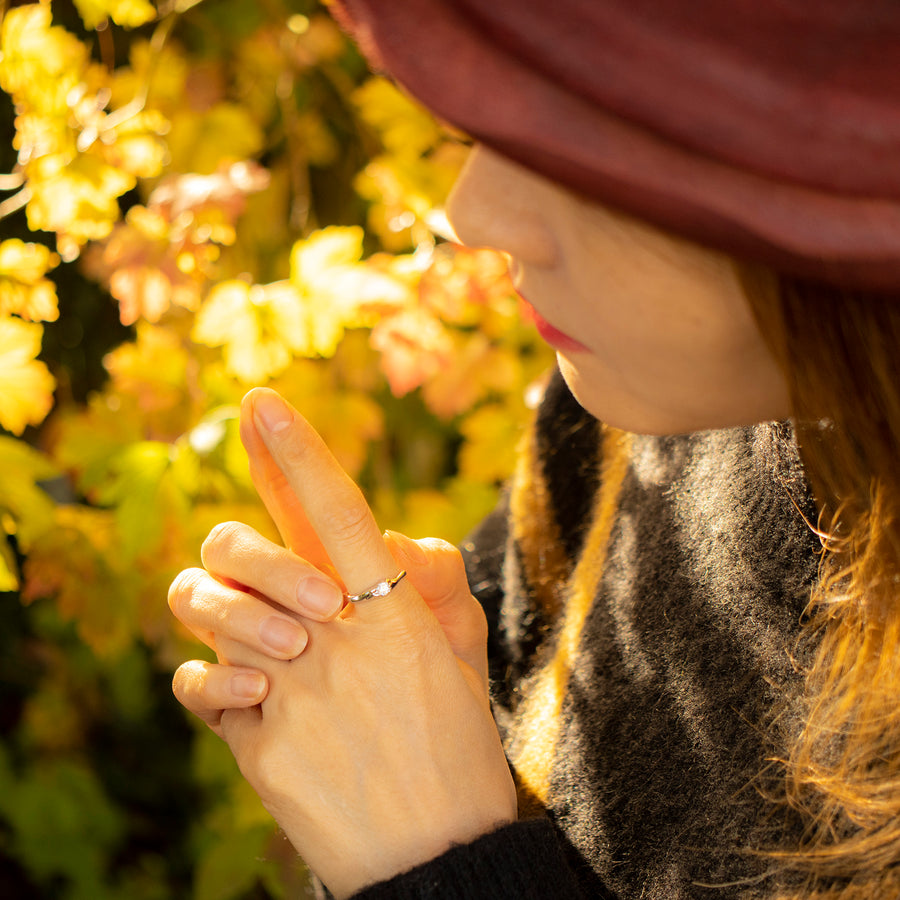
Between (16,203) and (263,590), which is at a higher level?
(16,203)

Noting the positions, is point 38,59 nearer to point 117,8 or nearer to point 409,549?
point 117,8

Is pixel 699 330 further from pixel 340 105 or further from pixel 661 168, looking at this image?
pixel 340 105

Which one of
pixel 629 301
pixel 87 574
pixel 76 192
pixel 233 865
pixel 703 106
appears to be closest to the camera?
pixel 703 106

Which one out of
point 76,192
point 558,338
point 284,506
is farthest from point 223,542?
point 76,192

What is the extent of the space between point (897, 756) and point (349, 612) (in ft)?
1.21

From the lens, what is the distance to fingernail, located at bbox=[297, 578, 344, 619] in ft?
2.02

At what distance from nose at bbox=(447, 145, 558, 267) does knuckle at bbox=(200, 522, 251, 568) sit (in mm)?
289

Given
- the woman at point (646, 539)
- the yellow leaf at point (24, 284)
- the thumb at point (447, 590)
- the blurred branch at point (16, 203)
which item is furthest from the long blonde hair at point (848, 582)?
the blurred branch at point (16, 203)

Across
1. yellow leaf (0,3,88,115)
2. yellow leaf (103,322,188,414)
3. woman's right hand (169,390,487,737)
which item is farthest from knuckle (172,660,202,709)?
yellow leaf (0,3,88,115)

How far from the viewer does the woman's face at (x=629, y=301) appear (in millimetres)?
466

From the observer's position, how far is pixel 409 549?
71 centimetres

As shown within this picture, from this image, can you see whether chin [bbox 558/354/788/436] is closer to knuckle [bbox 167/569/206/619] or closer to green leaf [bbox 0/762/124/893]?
knuckle [bbox 167/569/206/619]

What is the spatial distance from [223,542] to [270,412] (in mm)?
124

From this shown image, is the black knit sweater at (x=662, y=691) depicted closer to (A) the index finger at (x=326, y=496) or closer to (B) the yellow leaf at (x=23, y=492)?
(A) the index finger at (x=326, y=496)
